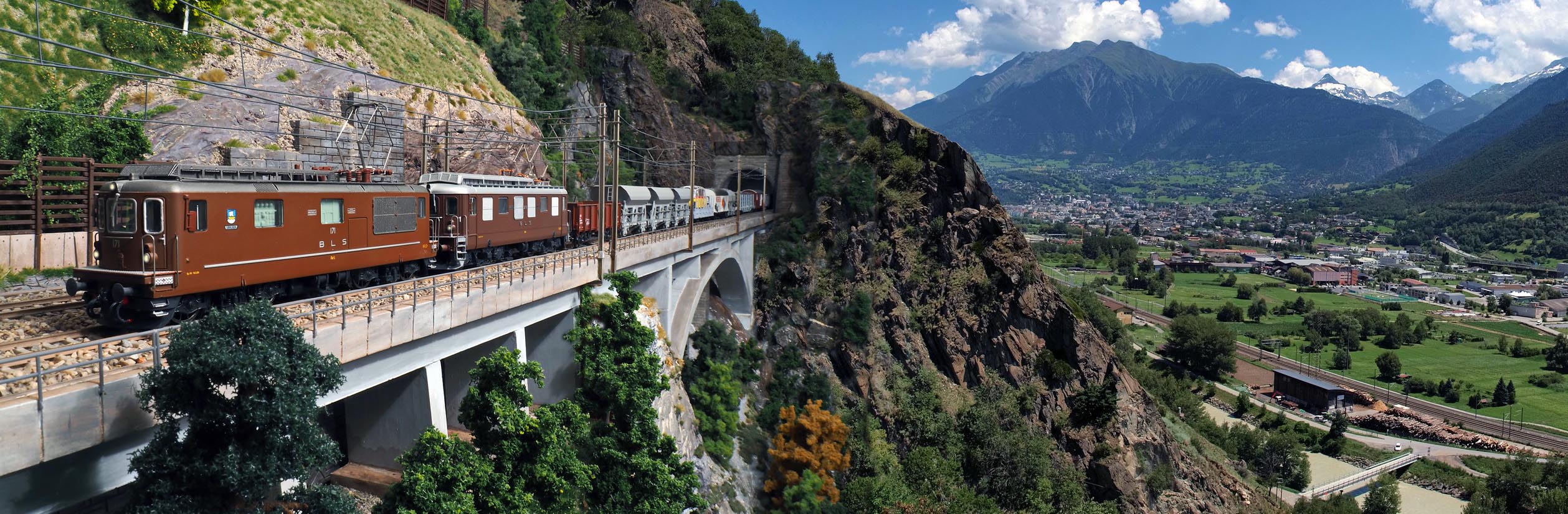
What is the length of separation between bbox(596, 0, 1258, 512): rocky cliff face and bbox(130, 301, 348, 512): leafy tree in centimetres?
3614

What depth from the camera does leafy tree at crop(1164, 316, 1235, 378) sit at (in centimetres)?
9756

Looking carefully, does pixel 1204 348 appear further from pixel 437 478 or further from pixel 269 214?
pixel 269 214

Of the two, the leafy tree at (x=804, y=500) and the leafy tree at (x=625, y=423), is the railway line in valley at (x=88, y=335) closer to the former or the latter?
the leafy tree at (x=625, y=423)

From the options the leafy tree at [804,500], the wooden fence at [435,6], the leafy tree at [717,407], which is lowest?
the leafy tree at [804,500]

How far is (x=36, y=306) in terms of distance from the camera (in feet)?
50.9

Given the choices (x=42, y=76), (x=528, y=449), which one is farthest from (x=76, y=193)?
(x=528, y=449)

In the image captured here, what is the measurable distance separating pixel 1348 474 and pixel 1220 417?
46.4 feet

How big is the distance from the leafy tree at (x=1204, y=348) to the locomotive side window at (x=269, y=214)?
101 m

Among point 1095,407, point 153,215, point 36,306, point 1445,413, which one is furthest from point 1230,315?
point 36,306

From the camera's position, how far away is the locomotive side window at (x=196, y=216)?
14742 millimetres

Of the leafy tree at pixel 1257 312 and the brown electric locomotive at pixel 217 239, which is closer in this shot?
the brown electric locomotive at pixel 217 239

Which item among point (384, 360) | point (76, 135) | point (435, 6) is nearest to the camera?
point (384, 360)

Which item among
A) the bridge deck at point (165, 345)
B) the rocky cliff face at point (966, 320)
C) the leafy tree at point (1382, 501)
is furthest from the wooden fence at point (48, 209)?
the leafy tree at point (1382, 501)

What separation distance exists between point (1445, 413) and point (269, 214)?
10866cm
